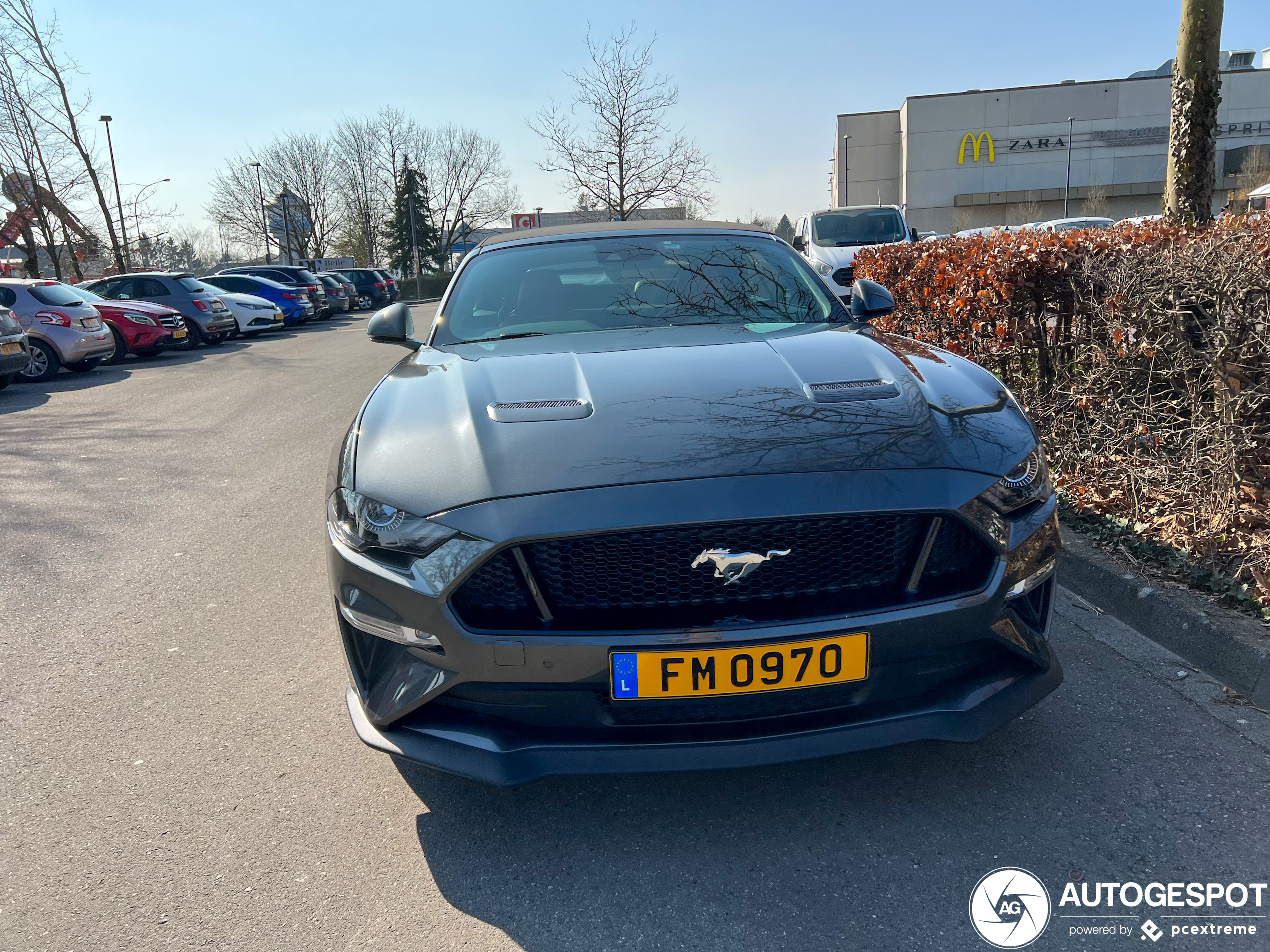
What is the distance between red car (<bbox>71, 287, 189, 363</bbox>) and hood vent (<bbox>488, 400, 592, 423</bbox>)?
16050mm

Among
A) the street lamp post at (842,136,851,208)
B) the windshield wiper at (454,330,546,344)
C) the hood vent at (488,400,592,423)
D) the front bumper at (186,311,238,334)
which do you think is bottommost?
the front bumper at (186,311,238,334)

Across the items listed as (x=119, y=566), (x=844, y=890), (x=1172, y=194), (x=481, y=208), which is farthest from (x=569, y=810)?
(x=481, y=208)

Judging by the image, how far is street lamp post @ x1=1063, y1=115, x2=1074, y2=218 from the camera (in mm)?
53656

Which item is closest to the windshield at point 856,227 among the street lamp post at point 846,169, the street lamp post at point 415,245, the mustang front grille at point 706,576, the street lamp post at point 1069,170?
the mustang front grille at point 706,576

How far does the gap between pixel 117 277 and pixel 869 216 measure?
14991 mm

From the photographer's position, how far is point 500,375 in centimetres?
291

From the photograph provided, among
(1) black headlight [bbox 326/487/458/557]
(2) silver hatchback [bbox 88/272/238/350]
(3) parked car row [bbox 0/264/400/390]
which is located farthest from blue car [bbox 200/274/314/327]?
(1) black headlight [bbox 326/487/458/557]

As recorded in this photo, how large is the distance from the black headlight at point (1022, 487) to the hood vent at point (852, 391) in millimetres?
393

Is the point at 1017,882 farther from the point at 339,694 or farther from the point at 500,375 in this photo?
the point at 339,694


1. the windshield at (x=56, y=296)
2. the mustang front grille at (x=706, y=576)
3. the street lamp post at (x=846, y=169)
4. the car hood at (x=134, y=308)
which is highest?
the street lamp post at (x=846, y=169)

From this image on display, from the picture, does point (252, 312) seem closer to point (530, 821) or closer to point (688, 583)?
point (530, 821)

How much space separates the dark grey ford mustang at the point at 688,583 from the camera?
2117mm

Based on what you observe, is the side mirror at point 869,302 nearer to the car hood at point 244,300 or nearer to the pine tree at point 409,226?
the car hood at point 244,300

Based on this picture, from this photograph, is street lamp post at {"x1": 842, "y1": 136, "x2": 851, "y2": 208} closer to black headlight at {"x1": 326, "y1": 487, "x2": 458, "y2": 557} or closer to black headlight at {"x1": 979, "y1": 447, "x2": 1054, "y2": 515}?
black headlight at {"x1": 979, "y1": 447, "x2": 1054, "y2": 515}
